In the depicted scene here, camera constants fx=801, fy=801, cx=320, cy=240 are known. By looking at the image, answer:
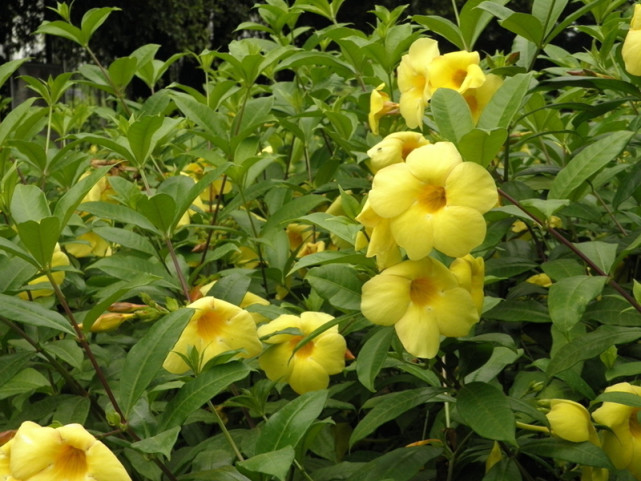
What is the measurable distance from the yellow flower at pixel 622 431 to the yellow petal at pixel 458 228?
354 millimetres

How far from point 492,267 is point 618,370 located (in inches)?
10.4

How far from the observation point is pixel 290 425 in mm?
971

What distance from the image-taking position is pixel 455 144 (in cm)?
105

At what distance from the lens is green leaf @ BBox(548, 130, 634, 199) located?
113 cm

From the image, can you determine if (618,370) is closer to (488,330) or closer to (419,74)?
(488,330)

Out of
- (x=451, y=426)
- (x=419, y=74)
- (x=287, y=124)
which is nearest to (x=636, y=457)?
(x=451, y=426)

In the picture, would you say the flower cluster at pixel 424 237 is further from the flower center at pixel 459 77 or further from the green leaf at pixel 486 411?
the flower center at pixel 459 77

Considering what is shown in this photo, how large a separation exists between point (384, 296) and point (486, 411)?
0.68 feet

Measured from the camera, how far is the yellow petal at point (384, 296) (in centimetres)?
97

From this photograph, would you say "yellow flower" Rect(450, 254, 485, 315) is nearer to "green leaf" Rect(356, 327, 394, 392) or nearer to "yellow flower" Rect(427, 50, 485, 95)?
"green leaf" Rect(356, 327, 394, 392)

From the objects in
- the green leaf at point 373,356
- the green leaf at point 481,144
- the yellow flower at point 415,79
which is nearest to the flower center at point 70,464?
the green leaf at point 373,356

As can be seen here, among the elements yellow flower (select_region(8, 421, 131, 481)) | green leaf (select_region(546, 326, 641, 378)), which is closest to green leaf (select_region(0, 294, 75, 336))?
yellow flower (select_region(8, 421, 131, 481))

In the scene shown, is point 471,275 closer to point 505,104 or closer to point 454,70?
point 505,104

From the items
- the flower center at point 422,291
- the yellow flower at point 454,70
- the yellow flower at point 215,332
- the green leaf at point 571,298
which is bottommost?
the green leaf at point 571,298
